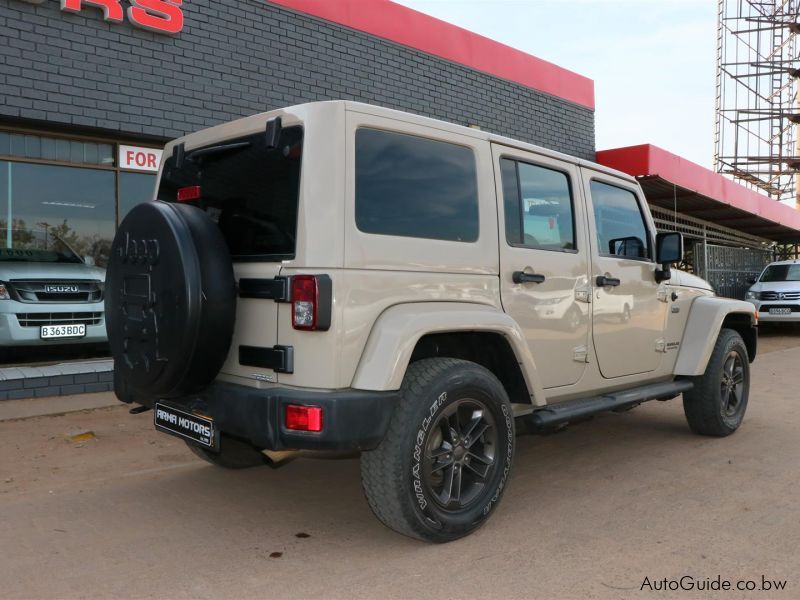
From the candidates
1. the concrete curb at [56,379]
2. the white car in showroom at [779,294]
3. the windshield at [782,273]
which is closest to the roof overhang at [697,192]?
the windshield at [782,273]

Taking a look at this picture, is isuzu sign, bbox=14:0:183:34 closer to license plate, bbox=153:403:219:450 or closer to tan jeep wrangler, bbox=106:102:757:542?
tan jeep wrangler, bbox=106:102:757:542

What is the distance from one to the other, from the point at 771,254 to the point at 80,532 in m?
25.4

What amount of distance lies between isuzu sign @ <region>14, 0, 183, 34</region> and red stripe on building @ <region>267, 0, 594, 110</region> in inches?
56.2

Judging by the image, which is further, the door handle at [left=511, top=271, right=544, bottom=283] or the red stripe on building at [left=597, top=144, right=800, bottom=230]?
the red stripe on building at [left=597, top=144, right=800, bottom=230]

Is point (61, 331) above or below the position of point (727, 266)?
below

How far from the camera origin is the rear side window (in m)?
3.23

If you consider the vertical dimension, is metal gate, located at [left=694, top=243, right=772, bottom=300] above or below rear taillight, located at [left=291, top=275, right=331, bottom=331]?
above

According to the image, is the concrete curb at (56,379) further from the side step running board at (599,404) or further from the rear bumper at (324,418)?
the side step running board at (599,404)

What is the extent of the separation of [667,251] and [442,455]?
2587mm

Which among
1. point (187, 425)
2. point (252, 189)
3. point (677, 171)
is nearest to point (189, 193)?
point (252, 189)

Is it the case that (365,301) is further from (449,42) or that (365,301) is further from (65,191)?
(449,42)

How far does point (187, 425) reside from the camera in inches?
137

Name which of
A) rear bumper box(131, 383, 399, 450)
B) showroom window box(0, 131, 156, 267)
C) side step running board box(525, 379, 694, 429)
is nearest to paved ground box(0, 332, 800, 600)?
side step running board box(525, 379, 694, 429)

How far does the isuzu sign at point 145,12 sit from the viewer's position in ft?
23.4
